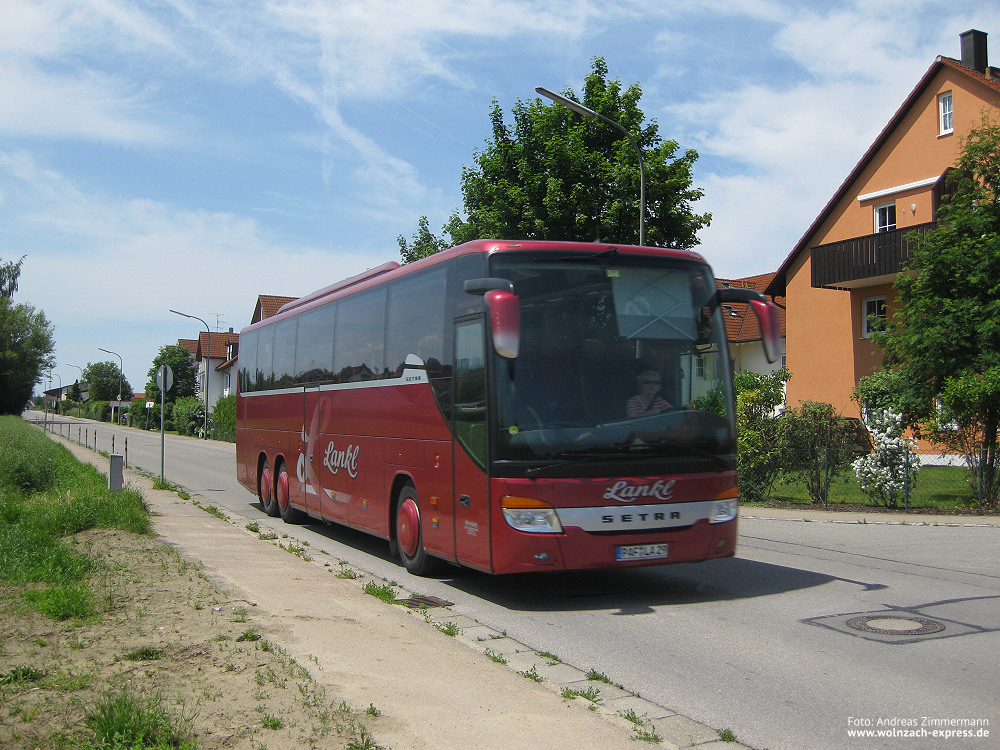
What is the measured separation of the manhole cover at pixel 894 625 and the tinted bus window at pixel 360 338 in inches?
227

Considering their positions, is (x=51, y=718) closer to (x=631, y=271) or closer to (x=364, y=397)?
(x=631, y=271)

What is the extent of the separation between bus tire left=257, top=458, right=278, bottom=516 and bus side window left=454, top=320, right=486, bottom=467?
831 centimetres

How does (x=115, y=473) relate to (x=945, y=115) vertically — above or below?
below

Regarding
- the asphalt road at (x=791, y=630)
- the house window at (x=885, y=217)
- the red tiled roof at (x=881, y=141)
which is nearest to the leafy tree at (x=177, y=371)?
the red tiled roof at (x=881, y=141)

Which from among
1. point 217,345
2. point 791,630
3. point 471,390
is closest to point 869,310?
point 471,390

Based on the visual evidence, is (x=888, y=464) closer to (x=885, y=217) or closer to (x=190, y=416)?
(x=885, y=217)

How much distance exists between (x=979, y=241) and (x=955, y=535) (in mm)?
6192

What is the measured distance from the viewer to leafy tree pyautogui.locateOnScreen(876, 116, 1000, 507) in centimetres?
1644

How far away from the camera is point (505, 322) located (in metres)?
7.11

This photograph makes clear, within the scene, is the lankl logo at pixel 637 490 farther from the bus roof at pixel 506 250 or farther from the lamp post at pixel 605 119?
the lamp post at pixel 605 119

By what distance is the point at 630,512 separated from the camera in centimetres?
803

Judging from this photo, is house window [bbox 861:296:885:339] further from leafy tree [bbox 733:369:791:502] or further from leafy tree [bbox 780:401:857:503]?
leafy tree [bbox 780:401:857:503]

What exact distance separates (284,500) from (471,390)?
26.0 ft

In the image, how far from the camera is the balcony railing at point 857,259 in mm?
28234
